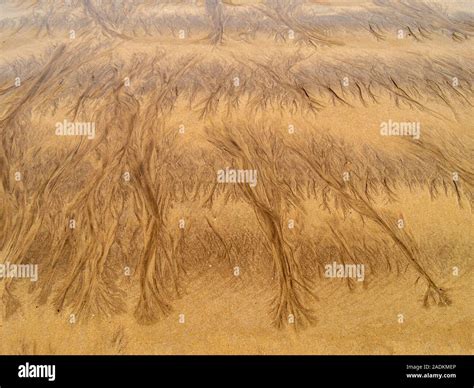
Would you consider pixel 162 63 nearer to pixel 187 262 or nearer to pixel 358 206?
pixel 187 262

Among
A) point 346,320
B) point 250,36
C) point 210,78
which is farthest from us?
point 250,36

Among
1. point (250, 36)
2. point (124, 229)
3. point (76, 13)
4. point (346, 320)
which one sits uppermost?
point (76, 13)

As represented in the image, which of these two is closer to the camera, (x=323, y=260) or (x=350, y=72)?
(x=323, y=260)

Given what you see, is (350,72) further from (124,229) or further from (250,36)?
(124,229)

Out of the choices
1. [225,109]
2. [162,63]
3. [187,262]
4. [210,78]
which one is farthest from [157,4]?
[187,262]

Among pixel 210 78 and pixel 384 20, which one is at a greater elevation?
pixel 384 20

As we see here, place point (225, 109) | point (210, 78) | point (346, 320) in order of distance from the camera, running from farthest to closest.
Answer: point (210, 78)
point (225, 109)
point (346, 320)
